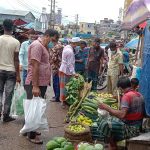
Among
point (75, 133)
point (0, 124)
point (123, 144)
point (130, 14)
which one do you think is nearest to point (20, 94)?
point (0, 124)

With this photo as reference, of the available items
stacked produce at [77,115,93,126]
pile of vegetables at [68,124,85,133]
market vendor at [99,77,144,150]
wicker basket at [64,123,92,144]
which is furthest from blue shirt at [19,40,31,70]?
market vendor at [99,77,144,150]

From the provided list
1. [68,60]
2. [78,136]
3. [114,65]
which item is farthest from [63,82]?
[78,136]

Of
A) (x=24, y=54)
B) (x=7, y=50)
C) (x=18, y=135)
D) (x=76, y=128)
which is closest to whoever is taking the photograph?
(x=76, y=128)

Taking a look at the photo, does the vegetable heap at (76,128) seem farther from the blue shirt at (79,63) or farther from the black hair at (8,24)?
the blue shirt at (79,63)

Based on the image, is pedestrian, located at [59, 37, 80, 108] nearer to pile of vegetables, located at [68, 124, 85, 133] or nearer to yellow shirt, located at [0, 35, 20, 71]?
yellow shirt, located at [0, 35, 20, 71]

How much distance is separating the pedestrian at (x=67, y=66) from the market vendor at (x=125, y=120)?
11.2ft

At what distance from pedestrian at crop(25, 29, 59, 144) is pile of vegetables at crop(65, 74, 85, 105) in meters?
2.46

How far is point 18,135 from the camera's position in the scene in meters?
6.39

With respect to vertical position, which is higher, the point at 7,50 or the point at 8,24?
the point at 8,24

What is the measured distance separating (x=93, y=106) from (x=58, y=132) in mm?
885

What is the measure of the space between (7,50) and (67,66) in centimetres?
231

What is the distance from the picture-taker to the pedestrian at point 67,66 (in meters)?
8.69

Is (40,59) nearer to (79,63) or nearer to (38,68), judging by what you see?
(38,68)

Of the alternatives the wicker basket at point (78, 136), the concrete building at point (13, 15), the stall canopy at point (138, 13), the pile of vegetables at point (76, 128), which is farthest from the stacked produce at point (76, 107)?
the concrete building at point (13, 15)
